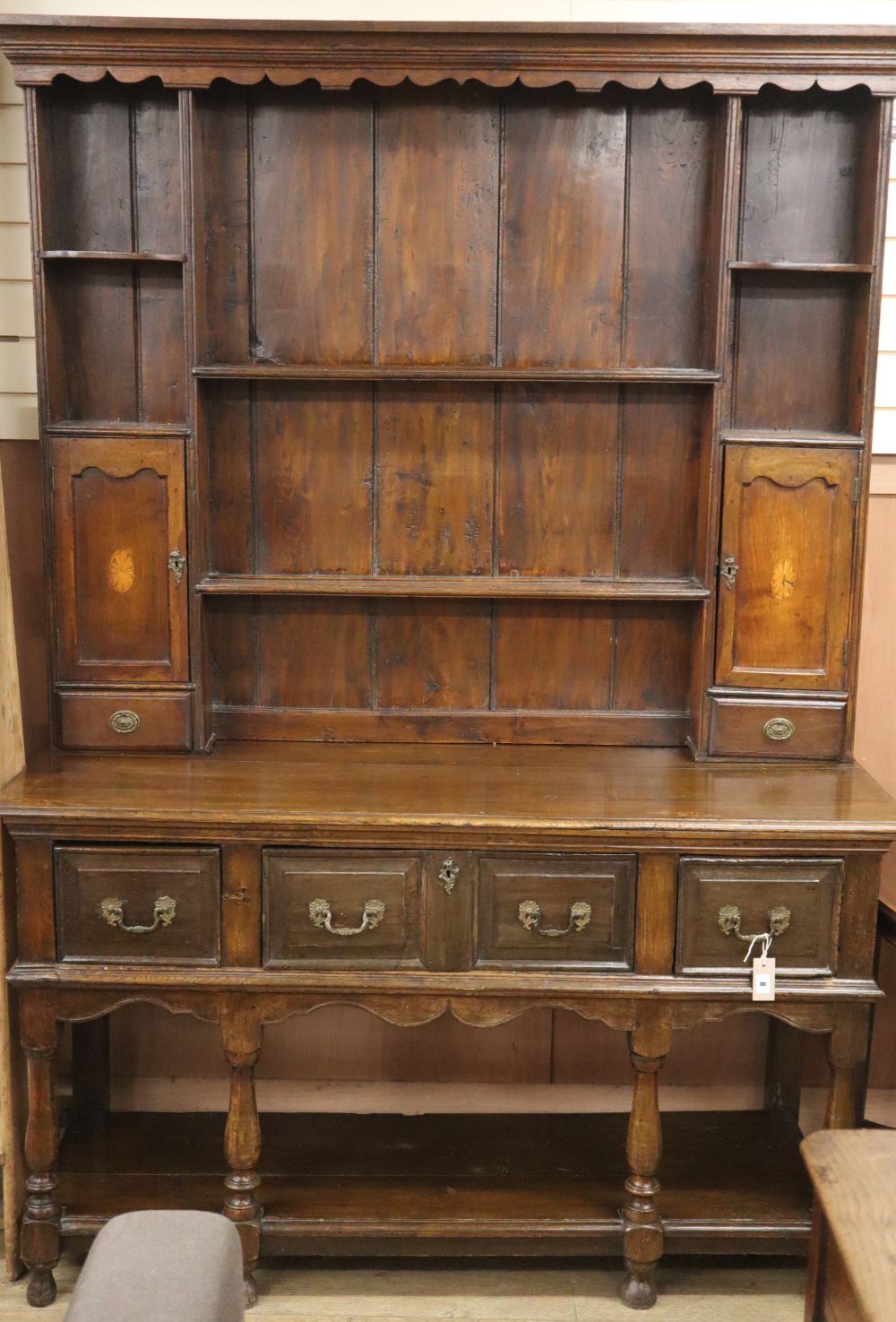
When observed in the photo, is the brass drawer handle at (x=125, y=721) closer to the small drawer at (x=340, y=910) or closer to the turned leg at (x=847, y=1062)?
the small drawer at (x=340, y=910)

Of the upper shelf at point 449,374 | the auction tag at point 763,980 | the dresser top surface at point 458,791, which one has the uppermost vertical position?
the upper shelf at point 449,374

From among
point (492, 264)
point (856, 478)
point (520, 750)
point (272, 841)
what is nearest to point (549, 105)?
point (492, 264)

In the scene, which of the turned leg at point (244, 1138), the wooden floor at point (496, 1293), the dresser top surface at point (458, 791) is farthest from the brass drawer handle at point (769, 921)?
the turned leg at point (244, 1138)

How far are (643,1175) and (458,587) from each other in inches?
51.1

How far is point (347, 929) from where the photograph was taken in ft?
8.98

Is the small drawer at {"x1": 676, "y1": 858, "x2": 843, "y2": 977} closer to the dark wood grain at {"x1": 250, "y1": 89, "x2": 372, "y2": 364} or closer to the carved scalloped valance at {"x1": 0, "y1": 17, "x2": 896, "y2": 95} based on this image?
the dark wood grain at {"x1": 250, "y1": 89, "x2": 372, "y2": 364}

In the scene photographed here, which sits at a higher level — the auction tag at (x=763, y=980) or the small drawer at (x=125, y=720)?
the small drawer at (x=125, y=720)

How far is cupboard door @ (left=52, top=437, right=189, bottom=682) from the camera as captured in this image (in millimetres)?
2996

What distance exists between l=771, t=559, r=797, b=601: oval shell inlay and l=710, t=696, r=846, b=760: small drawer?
0.24 m

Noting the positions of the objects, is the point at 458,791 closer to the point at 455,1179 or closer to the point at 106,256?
the point at 455,1179

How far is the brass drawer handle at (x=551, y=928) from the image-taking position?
271 centimetres

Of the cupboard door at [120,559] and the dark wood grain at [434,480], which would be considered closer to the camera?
the cupboard door at [120,559]

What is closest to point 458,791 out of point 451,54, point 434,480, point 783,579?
point 434,480

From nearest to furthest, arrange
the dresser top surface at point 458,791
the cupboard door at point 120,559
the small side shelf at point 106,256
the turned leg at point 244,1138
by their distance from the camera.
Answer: the dresser top surface at point 458,791, the turned leg at point 244,1138, the small side shelf at point 106,256, the cupboard door at point 120,559
